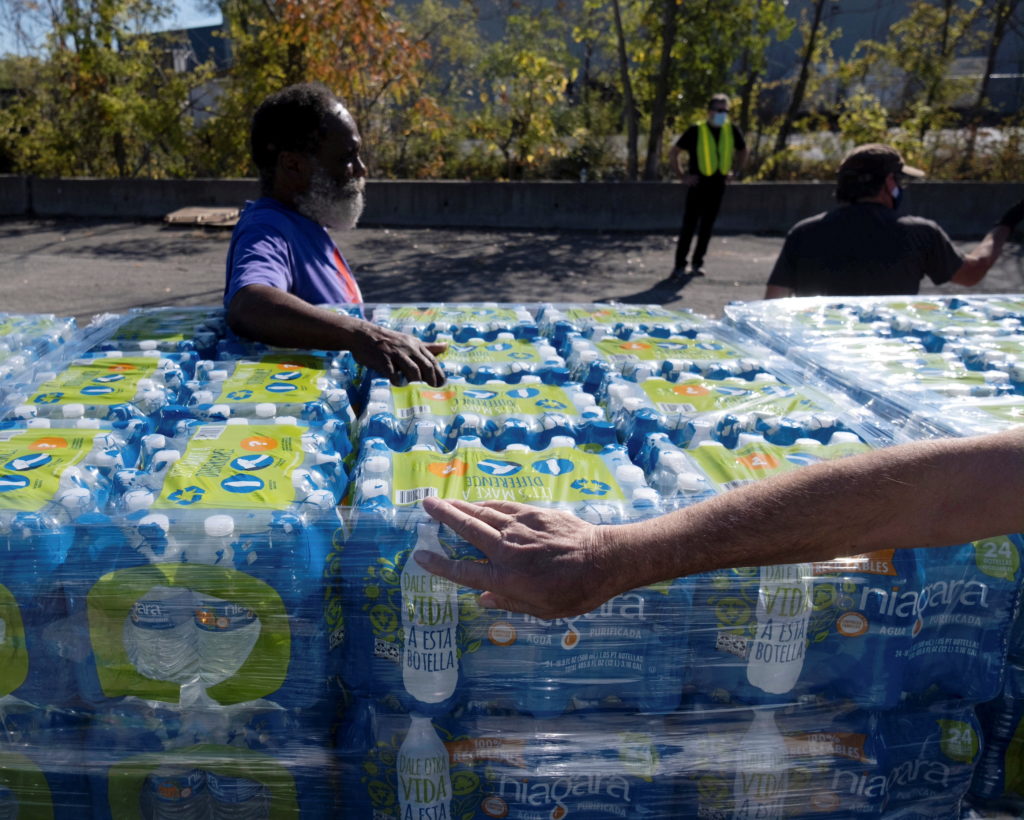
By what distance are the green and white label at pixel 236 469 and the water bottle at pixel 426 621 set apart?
276 mm

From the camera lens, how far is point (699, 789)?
6.40ft

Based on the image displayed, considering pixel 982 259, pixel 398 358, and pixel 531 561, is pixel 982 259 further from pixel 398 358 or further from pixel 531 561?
pixel 531 561

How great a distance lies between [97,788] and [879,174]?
4496 millimetres

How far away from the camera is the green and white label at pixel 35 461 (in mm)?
1765

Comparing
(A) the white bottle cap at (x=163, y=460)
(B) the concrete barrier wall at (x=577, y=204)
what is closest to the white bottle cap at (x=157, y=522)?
(A) the white bottle cap at (x=163, y=460)

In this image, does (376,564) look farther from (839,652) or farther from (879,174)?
(879,174)

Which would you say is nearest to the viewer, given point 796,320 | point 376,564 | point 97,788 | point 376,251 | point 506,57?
point 376,564

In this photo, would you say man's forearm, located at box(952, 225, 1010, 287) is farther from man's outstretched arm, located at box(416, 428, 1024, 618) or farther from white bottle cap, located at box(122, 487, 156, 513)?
white bottle cap, located at box(122, 487, 156, 513)

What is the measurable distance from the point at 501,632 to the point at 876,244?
12.4ft

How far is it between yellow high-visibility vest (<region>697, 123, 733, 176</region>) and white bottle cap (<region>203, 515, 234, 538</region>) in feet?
30.4

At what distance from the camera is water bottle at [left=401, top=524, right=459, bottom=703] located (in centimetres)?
174

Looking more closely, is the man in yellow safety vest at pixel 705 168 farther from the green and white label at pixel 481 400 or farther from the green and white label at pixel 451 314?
the green and white label at pixel 481 400

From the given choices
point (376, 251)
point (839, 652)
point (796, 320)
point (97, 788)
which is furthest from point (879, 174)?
point (376, 251)

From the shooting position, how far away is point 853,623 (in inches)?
72.1
